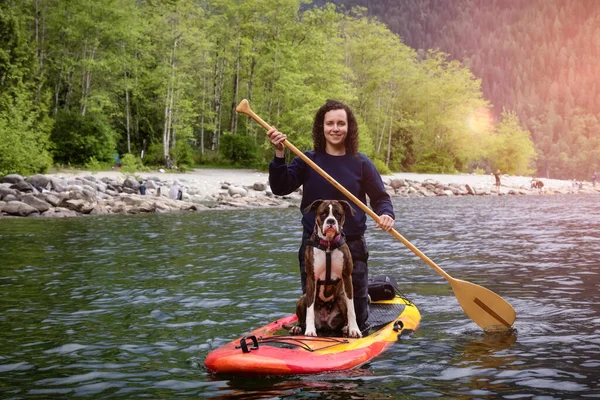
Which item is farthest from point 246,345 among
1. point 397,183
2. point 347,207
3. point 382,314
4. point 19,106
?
point 397,183

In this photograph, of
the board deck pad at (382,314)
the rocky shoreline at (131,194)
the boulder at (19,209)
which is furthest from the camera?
the rocky shoreline at (131,194)

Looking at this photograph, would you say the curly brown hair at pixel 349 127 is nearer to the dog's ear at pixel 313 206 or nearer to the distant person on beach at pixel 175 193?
the dog's ear at pixel 313 206

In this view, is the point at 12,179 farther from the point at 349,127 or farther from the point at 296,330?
the point at 349,127

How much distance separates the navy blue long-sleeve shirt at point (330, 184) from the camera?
5.46 meters

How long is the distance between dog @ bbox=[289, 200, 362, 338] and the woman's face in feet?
2.12

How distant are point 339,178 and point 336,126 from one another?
48 cm

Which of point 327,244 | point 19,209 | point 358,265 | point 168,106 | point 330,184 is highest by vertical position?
point 168,106

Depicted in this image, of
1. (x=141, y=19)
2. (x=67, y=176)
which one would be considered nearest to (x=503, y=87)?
(x=141, y=19)

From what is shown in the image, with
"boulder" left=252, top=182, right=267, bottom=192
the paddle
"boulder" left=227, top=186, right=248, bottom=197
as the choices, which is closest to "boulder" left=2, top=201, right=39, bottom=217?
"boulder" left=227, top=186, right=248, bottom=197

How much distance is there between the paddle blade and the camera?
6.47 m

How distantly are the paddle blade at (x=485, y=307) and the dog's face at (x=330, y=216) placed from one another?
2.05 metres

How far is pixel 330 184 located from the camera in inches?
218

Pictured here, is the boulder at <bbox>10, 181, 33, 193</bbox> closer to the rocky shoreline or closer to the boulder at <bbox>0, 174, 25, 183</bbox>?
the rocky shoreline

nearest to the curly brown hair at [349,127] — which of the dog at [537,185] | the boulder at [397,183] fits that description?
the boulder at [397,183]
